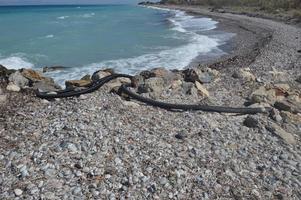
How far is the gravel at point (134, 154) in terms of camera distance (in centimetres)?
579

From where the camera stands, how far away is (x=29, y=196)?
17.8 ft

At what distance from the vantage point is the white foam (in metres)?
→ 19.9

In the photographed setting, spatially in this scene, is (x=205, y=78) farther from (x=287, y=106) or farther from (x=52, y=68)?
(x=52, y=68)

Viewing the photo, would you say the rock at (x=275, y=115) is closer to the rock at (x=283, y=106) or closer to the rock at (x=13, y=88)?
the rock at (x=283, y=106)

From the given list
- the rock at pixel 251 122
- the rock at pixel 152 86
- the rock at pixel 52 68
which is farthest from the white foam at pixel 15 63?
the rock at pixel 251 122

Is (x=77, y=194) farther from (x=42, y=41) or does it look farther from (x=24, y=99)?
(x=42, y=41)

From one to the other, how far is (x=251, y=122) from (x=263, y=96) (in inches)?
87.5

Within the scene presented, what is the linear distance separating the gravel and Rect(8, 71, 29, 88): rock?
1.65 meters

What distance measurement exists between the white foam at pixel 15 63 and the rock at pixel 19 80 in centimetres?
852

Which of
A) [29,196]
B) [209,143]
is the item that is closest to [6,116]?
[29,196]

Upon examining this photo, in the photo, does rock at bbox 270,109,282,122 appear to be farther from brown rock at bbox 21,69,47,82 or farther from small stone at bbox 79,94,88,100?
brown rock at bbox 21,69,47,82

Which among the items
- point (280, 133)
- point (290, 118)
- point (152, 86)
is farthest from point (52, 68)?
point (280, 133)

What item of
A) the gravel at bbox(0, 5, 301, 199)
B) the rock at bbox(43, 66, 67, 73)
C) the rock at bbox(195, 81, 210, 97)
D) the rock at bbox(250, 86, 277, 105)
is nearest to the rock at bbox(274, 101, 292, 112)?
the rock at bbox(250, 86, 277, 105)

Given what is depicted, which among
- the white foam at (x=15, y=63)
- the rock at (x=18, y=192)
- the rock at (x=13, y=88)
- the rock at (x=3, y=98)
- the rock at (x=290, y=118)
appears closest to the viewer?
the rock at (x=18, y=192)
